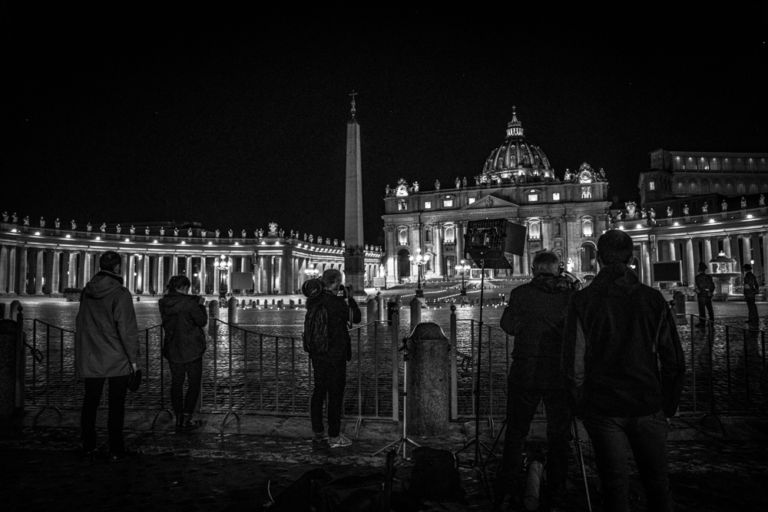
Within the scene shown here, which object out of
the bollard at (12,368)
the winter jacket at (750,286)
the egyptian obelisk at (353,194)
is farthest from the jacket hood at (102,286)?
the egyptian obelisk at (353,194)

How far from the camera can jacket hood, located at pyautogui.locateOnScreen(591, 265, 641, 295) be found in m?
3.61

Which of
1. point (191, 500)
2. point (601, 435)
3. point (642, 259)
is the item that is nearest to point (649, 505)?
point (601, 435)

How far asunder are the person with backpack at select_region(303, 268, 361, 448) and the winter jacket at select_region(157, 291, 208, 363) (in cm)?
164

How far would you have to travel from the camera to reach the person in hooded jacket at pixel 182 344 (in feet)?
23.6

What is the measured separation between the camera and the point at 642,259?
7662 centimetres

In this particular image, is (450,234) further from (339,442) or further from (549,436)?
(549,436)

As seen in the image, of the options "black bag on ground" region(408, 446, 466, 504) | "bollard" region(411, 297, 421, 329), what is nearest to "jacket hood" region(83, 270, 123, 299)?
"black bag on ground" region(408, 446, 466, 504)

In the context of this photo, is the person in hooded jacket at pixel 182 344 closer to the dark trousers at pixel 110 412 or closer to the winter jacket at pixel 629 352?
the dark trousers at pixel 110 412

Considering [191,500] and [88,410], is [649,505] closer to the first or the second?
[191,500]

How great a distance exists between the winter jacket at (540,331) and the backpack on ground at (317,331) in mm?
2339

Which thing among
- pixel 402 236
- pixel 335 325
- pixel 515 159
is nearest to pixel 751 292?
pixel 335 325

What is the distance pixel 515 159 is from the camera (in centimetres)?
11894

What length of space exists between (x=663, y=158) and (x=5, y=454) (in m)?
95.2

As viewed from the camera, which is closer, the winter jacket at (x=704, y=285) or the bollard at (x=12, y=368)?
the bollard at (x=12, y=368)
